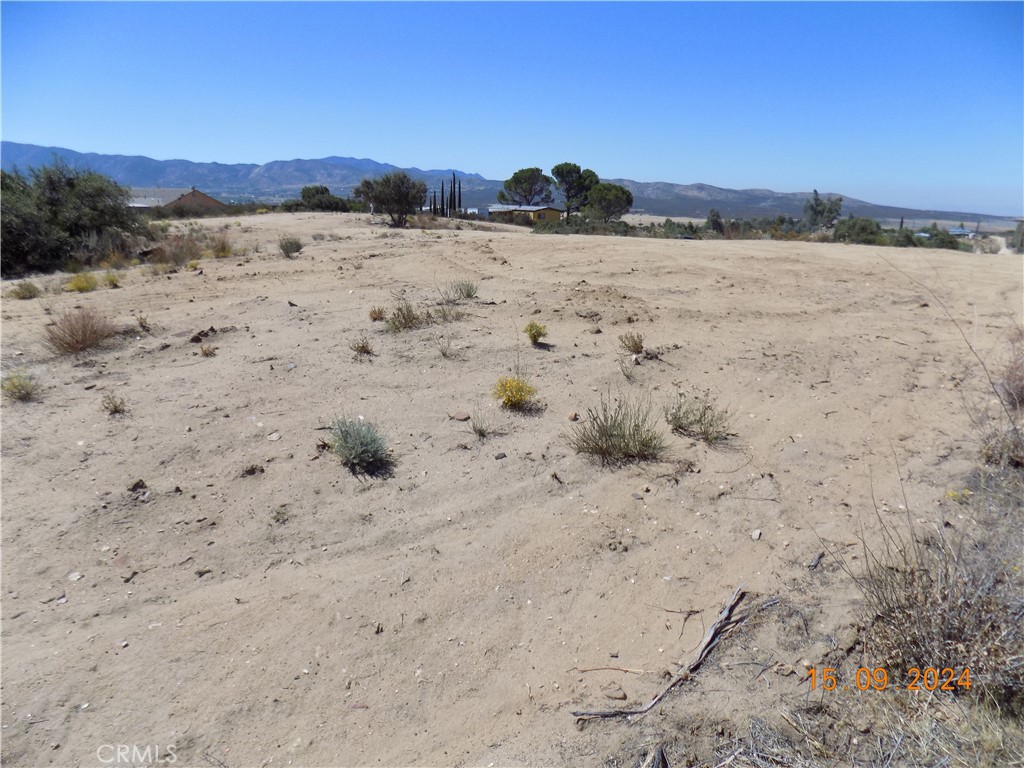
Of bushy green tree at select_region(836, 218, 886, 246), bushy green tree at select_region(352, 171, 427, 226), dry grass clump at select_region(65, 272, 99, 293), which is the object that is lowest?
dry grass clump at select_region(65, 272, 99, 293)

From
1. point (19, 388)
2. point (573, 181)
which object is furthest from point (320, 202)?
point (19, 388)

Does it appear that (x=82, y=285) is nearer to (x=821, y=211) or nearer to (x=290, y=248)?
(x=290, y=248)

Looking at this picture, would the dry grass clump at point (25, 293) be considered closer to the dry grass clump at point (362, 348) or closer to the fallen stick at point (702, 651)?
the dry grass clump at point (362, 348)

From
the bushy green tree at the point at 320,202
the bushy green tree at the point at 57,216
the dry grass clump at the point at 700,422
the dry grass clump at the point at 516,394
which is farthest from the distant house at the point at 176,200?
the dry grass clump at the point at 700,422

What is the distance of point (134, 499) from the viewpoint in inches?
157

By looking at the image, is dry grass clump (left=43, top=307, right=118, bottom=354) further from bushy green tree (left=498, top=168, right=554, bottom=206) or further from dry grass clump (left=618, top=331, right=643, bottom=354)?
bushy green tree (left=498, top=168, right=554, bottom=206)

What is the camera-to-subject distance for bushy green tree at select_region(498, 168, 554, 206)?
66750 mm

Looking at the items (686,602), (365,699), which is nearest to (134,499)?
(365,699)

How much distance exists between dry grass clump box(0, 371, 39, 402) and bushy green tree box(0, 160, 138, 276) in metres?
10.1

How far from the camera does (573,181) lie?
62.9 m

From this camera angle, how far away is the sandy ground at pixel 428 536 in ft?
8.62

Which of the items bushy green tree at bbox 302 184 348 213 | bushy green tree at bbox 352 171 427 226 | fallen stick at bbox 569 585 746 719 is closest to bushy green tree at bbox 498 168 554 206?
bushy green tree at bbox 302 184 348 213

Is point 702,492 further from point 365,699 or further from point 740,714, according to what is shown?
point 365,699
